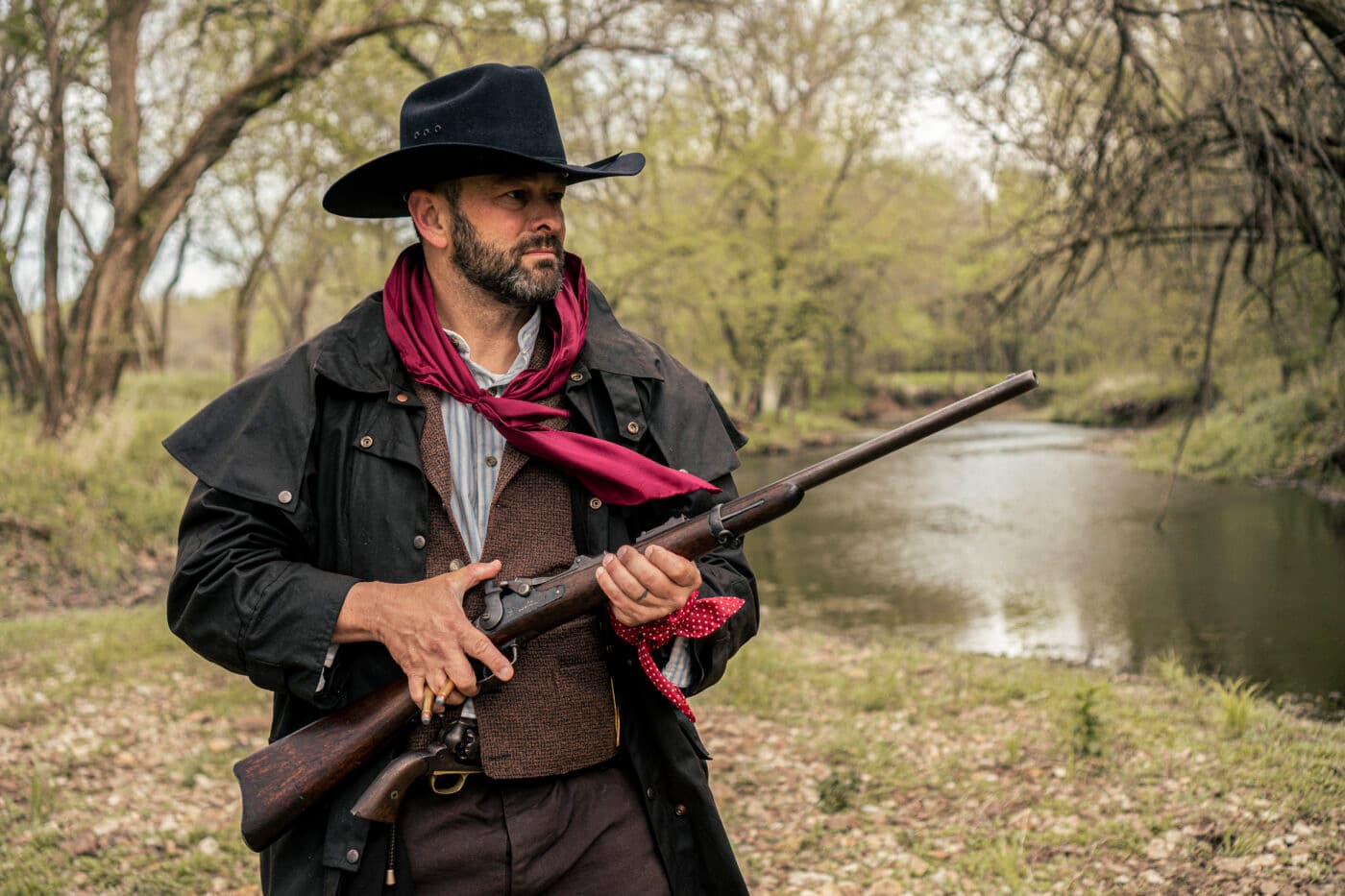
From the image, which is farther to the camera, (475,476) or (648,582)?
(475,476)

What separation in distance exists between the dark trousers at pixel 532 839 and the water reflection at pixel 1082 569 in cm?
746

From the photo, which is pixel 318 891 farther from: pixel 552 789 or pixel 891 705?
pixel 891 705

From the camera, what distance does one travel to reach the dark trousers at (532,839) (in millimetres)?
2373

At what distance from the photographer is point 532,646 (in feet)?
8.38

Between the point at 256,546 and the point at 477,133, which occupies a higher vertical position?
the point at 477,133

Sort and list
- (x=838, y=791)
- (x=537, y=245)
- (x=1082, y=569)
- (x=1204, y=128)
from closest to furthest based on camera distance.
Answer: (x=537, y=245), (x=838, y=791), (x=1204, y=128), (x=1082, y=569)

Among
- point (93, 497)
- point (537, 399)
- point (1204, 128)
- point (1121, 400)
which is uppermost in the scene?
point (1204, 128)

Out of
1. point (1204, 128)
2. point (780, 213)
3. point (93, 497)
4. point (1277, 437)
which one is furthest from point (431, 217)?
point (780, 213)

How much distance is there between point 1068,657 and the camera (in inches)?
369

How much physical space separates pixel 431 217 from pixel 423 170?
121mm

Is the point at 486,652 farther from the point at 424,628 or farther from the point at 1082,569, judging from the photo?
the point at 1082,569

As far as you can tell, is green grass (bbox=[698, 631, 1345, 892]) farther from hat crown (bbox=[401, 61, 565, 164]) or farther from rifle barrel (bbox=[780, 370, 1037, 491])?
hat crown (bbox=[401, 61, 565, 164])

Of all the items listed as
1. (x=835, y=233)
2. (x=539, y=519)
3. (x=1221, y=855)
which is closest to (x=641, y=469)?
(x=539, y=519)

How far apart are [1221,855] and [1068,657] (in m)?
5.11
